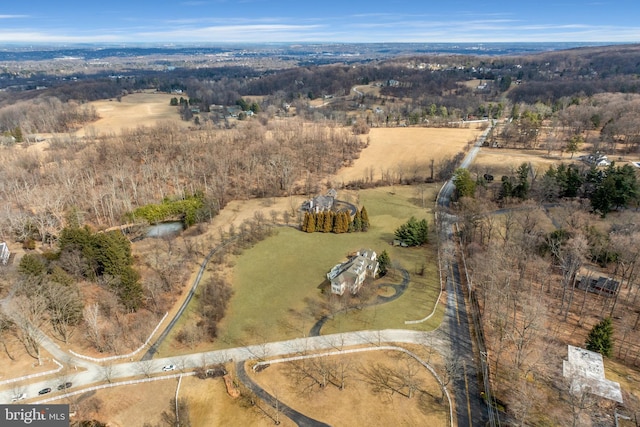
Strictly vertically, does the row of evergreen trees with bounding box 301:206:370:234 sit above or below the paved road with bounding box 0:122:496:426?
above

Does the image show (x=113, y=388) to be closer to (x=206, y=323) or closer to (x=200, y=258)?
(x=206, y=323)

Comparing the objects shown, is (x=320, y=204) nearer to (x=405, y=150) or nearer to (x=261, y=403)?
(x=261, y=403)

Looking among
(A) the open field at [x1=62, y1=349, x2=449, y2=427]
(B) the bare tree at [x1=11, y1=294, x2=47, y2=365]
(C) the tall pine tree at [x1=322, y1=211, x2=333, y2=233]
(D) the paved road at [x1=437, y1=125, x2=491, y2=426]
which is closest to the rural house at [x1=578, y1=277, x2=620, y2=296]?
(D) the paved road at [x1=437, y1=125, x2=491, y2=426]

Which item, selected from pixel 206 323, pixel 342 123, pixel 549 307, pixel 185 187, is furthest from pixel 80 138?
pixel 549 307

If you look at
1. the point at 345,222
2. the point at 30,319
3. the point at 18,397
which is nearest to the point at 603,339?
the point at 345,222

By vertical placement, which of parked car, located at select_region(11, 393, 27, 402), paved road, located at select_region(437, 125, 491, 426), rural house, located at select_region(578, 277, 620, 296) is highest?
rural house, located at select_region(578, 277, 620, 296)
